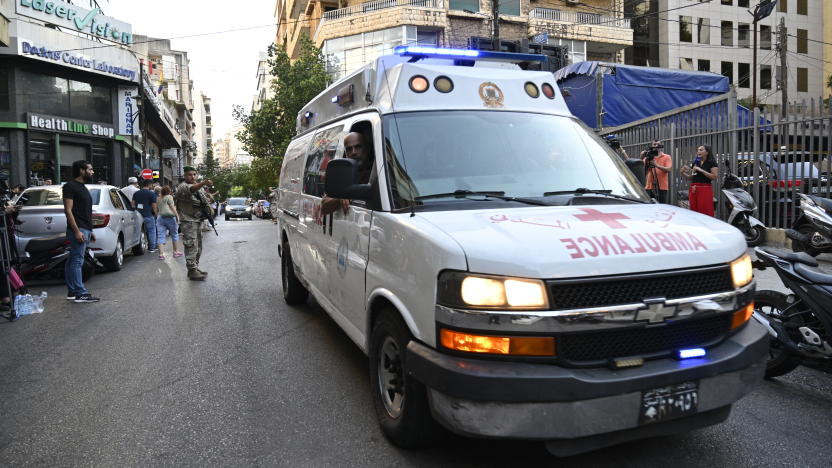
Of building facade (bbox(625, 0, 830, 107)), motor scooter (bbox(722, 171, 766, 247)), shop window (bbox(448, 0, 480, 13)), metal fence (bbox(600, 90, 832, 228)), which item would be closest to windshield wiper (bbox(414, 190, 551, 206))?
metal fence (bbox(600, 90, 832, 228))

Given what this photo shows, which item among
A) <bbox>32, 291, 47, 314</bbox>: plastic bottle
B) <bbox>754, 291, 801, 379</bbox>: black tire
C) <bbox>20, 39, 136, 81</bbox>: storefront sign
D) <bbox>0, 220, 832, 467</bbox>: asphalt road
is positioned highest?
<bbox>20, 39, 136, 81</bbox>: storefront sign

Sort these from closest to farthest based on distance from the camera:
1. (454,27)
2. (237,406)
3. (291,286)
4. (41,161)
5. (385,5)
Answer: (237,406)
(291,286)
(41,161)
(385,5)
(454,27)

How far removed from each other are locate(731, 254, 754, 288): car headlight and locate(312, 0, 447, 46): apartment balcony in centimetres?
2845

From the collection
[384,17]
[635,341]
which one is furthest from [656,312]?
[384,17]

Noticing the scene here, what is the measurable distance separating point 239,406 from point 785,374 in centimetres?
390

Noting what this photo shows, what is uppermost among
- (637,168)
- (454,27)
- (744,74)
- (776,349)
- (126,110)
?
(744,74)

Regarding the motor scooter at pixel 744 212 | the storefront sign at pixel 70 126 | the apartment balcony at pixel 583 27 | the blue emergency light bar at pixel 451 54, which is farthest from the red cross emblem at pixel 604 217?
the apartment balcony at pixel 583 27

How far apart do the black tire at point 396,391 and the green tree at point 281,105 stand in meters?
29.4

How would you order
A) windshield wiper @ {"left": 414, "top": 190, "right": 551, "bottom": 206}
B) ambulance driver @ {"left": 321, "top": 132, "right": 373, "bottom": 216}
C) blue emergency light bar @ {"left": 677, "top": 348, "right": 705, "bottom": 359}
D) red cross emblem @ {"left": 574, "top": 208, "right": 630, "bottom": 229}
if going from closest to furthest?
1. blue emergency light bar @ {"left": 677, "top": 348, "right": 705, "bottom": 359}
2. red cross emblem @ {"left": 574, "top": 208, "right": 630, "bottom": 229}
3. windshield wiper @ {"left": 414, "top": 190, "right": 551, "bottom": 206}
4. ambulance driver @ {"left": 321, "top": 132, "right": 373, "bottom": 216}

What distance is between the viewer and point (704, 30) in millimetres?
45875

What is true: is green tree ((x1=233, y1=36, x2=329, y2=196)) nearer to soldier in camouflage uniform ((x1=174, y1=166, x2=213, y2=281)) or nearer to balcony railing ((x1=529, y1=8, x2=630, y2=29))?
balcony railing ((x1=529, y1=8, x2=630, y2=29))

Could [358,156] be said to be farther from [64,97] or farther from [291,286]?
[64,97]

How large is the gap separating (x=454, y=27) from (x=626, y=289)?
30.2 m

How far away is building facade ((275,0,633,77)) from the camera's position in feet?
97.3
